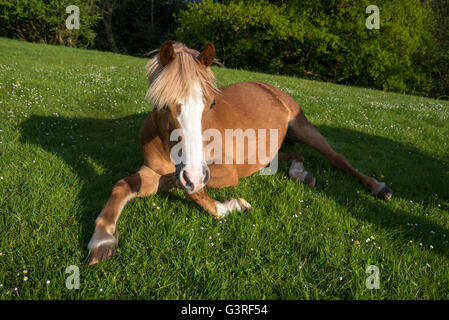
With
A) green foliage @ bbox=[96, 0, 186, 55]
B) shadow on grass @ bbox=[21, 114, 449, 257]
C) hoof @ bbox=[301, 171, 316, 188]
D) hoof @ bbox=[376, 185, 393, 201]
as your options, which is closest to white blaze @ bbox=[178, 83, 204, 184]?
shadow on grass @ bbox=[21, 114, 449, 257]

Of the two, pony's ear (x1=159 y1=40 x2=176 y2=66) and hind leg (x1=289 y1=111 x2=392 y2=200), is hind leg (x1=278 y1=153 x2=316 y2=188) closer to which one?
hind leg (x1=289 y1=111 x2=392 y2=200)

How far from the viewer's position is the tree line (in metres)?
26.3

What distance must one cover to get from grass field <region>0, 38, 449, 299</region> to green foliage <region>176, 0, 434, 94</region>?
24.9 m

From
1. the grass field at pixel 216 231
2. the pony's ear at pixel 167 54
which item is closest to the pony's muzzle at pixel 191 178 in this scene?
the grass field at pixel 216 231

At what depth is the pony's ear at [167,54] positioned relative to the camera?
2.89 meters

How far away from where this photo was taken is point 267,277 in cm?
254

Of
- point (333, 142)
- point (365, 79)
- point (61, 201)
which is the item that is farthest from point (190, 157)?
point (365, 79)

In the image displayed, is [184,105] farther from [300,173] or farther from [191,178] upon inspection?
[300,173]

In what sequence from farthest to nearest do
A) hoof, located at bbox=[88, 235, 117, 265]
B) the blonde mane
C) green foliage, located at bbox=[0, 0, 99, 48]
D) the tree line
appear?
1. green foliage, located at bbox=[0, 0, 99, 48]
2. the tree line
3. the blonde mane
4. hoof, located at bbox=[88, 235, 117, 265]

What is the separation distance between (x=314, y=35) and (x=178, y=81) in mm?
27970

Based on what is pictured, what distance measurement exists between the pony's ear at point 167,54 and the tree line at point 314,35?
26.8m

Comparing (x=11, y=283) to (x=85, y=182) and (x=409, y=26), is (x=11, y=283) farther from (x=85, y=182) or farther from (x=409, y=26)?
(x=409, y=26)

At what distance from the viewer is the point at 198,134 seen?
275 cm
